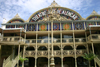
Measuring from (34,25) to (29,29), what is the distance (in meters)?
1.40

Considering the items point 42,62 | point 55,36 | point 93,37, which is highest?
point 55,36

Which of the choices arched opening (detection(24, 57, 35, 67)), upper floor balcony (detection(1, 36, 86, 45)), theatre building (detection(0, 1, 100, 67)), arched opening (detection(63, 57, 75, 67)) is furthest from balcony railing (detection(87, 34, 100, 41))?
arched opening (detection(24, 57, 35, 67))

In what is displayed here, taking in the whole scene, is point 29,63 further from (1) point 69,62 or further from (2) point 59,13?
(2) point 59,13

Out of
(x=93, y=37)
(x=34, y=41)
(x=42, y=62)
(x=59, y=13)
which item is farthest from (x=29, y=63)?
(x=93, y=37)

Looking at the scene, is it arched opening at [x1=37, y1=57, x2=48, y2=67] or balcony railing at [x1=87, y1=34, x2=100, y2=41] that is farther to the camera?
arched opening at [x1=37, y1=57, x2=48, y2=67]

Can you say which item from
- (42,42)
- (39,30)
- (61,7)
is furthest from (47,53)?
(61,7)

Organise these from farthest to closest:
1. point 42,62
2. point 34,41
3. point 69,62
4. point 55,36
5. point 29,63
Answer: point 55,36
point 29,63
point 42,62
point 69,62
point 34,41

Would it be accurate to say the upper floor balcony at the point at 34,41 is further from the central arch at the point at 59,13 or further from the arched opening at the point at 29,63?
the central arch at the point at 59,13

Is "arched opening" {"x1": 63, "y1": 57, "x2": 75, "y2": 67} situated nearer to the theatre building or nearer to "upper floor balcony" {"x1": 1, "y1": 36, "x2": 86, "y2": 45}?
the theatre building

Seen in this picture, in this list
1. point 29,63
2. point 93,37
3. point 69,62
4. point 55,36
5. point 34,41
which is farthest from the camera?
point 55,36

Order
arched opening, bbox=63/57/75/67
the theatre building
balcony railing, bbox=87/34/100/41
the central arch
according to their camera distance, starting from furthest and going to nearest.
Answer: the central arch
arched opening, bbox=63/57/75/67
the theatre building
balcony railing, bbox=87/34/100/41

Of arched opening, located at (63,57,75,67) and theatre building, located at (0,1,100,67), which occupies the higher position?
theatre building, located at (0,1,100,67)

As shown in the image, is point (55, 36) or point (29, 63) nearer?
point (29, 63)

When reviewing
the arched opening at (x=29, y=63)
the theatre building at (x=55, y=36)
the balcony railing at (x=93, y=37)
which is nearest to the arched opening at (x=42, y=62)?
the theatre building at (x=55, y=36)
